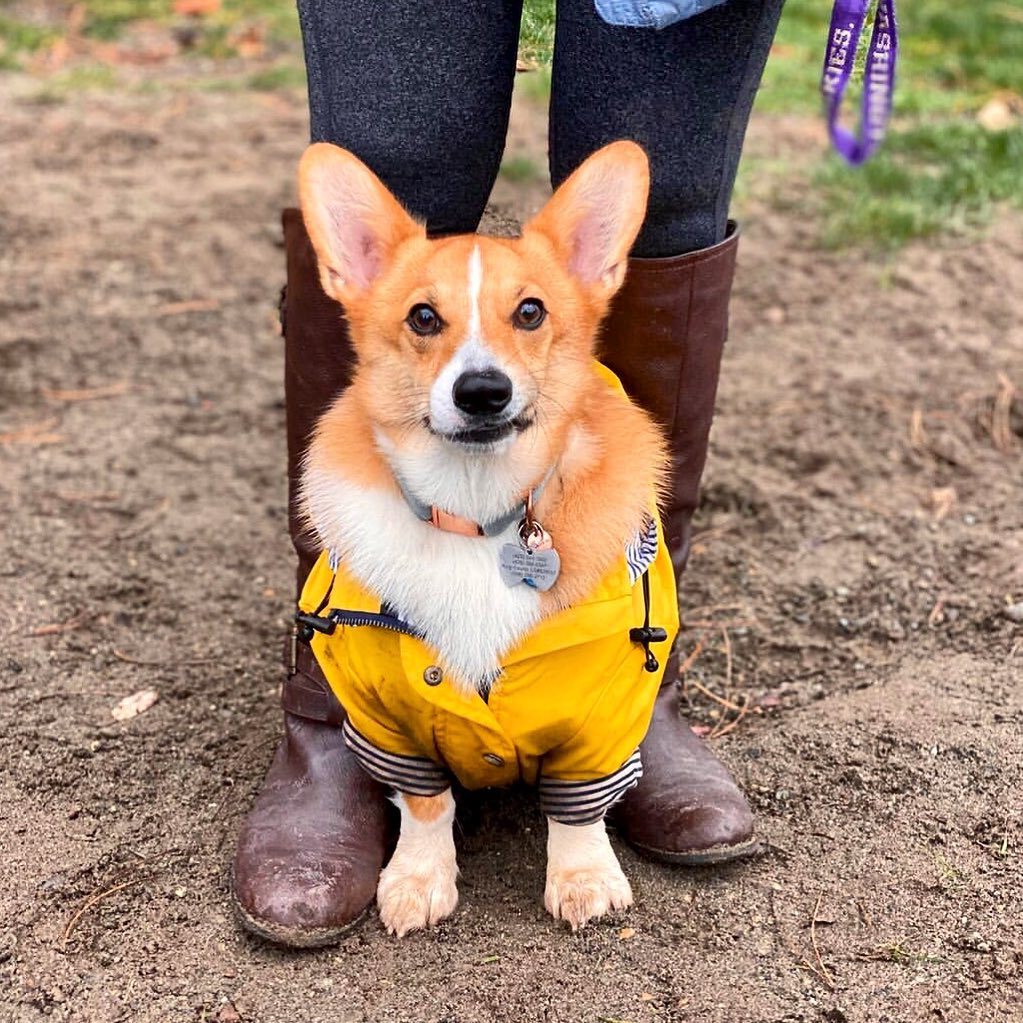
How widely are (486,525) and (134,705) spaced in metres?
0.98

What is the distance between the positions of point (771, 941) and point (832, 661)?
84 cm

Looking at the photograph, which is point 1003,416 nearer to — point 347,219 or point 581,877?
point 581,877

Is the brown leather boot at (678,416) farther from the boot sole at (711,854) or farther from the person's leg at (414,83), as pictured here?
the person's leg at (414,83)

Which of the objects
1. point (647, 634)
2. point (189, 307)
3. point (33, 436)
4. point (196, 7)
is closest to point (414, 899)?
point (647, 634)

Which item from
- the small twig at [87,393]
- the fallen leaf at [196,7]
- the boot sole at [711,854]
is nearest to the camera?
the boot sole at [711,854]

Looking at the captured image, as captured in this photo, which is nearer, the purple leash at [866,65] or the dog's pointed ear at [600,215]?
the purple leash at [866,65]

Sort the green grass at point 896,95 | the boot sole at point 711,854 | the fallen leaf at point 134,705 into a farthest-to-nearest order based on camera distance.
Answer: the green grass at point 896,95
the fallen leaf at point 134,705
the boot sole at point 711,854

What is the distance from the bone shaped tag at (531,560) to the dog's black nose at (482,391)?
0.23 meters

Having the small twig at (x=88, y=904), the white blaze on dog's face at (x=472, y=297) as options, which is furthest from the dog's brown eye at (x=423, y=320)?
the small twig at (x=88, y=904)

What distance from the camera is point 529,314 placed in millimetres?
1967

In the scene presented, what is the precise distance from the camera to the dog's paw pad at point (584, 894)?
2.02 meters

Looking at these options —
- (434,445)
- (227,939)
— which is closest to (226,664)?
(227,939)

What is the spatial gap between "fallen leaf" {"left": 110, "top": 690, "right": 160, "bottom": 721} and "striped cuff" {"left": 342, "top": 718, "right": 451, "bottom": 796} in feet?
2.10

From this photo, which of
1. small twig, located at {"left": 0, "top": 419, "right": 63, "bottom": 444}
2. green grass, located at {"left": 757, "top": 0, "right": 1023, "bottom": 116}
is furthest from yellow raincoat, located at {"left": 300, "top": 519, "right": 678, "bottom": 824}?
green grass, located at {"left": 757, "top": 0, "right": 1023, "bottom": 116}
